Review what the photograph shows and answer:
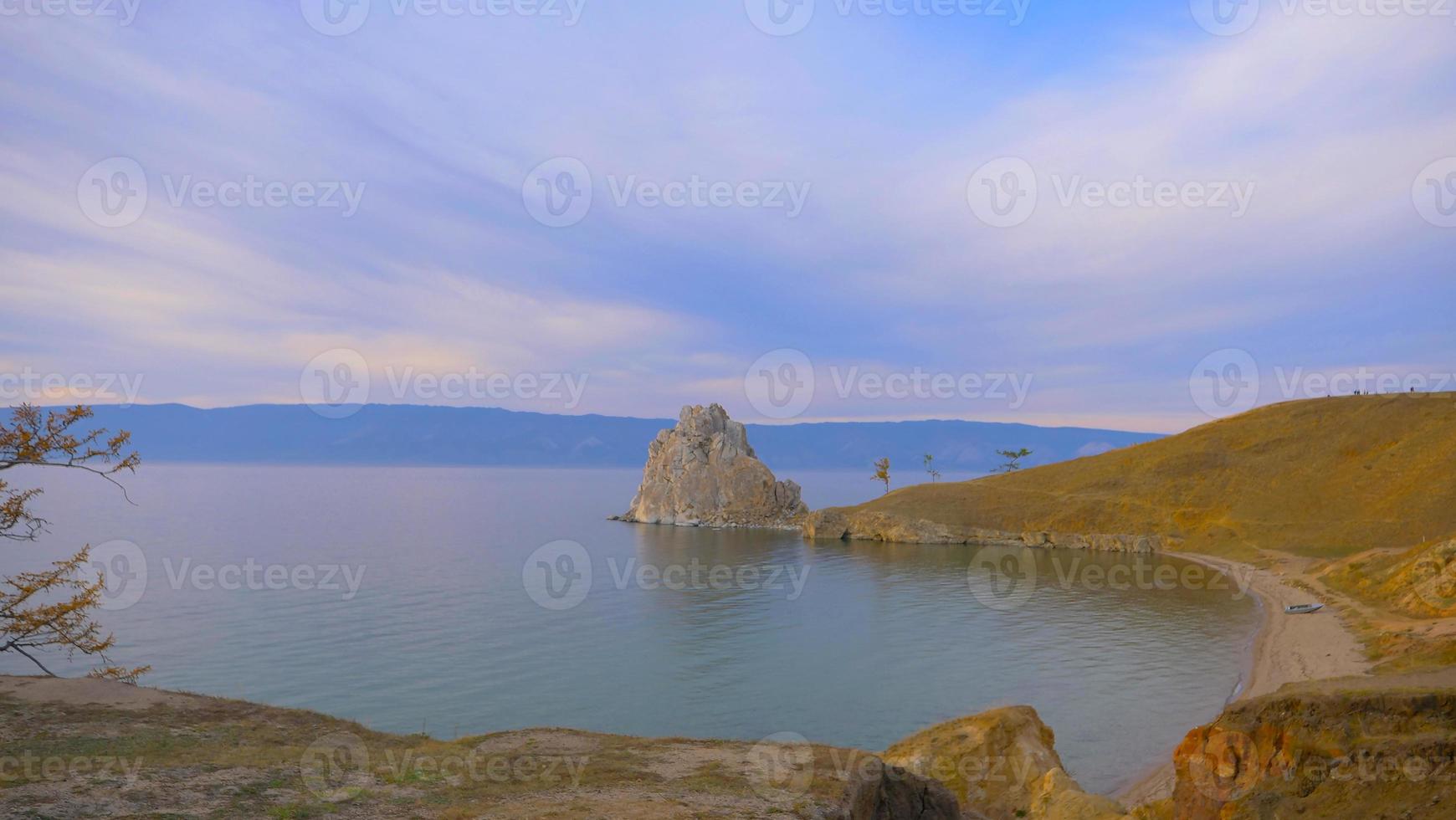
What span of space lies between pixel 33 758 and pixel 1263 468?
125 metres

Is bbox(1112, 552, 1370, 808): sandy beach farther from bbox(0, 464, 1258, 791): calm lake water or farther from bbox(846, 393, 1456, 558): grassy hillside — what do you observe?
bbox(846, 393, 1456, 558): grassy hillside

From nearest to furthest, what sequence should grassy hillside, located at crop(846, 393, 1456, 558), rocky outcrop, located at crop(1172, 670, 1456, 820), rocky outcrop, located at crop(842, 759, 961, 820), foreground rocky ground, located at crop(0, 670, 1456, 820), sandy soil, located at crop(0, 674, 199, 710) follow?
rocky outcrop, located at crop(1172, 670, 1456, 820)
foreground rocky ground, located at crop(0, 670, 1456, 820)
rocky outcrop, located at crop(842, 759, 961, 820)
sandy soil, located at crop(0, 674, 199, 710)
grassy hillside, located at crop(846, 393, 1456, 558)

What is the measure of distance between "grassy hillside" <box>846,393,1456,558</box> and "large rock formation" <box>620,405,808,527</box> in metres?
20.8

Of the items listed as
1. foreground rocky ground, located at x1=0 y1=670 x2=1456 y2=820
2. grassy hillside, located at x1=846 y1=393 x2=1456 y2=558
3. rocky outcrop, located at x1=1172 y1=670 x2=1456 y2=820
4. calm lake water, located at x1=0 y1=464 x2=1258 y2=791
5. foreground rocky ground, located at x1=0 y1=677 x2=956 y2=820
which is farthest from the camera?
grassy hillside, located at x1=846 y1=393 x2=1456 y2=558

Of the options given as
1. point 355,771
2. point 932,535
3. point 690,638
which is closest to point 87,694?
point 355,771

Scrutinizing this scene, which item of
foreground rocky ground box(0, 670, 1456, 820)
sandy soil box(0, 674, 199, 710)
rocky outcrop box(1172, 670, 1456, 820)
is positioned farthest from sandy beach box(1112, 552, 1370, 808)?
sandy soil box(0, 674, 199, 710)

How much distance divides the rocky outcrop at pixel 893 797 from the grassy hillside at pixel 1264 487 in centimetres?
8600

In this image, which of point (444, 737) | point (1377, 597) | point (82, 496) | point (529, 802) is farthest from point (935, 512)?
point (82, 496)

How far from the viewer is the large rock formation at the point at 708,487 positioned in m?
137

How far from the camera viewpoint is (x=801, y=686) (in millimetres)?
38969

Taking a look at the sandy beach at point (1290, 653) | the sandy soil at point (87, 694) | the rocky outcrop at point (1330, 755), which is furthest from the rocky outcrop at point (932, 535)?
the sandy soil at point (87, 694)

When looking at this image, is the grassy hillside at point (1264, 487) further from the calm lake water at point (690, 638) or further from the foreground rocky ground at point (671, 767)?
the foreground rocky ground at point (671, 767)

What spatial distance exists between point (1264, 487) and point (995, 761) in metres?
101

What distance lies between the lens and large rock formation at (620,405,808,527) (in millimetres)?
137000
